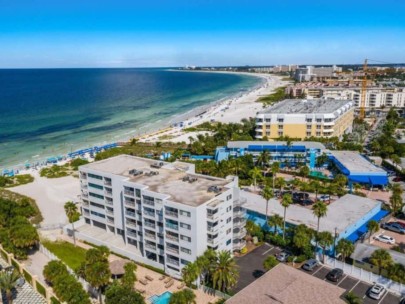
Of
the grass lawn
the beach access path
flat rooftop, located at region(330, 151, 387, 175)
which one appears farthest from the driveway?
flat rooftop, located at region(330, 151, 387, 175)

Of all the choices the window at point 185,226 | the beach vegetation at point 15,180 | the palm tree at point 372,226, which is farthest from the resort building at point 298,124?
the window at point 185,226

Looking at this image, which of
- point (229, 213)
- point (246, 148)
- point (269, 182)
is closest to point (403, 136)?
point (246, 148)

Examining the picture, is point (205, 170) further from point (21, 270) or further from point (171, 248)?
point (21, 270)

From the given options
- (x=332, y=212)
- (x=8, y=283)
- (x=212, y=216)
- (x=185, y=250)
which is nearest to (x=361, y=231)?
(x=332, y=212)

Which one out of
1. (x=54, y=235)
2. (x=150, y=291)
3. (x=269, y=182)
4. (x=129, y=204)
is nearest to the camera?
(x=150, y=291)

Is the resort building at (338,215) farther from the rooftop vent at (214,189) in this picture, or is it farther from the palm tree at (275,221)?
the rooftop vent at (214,189)
